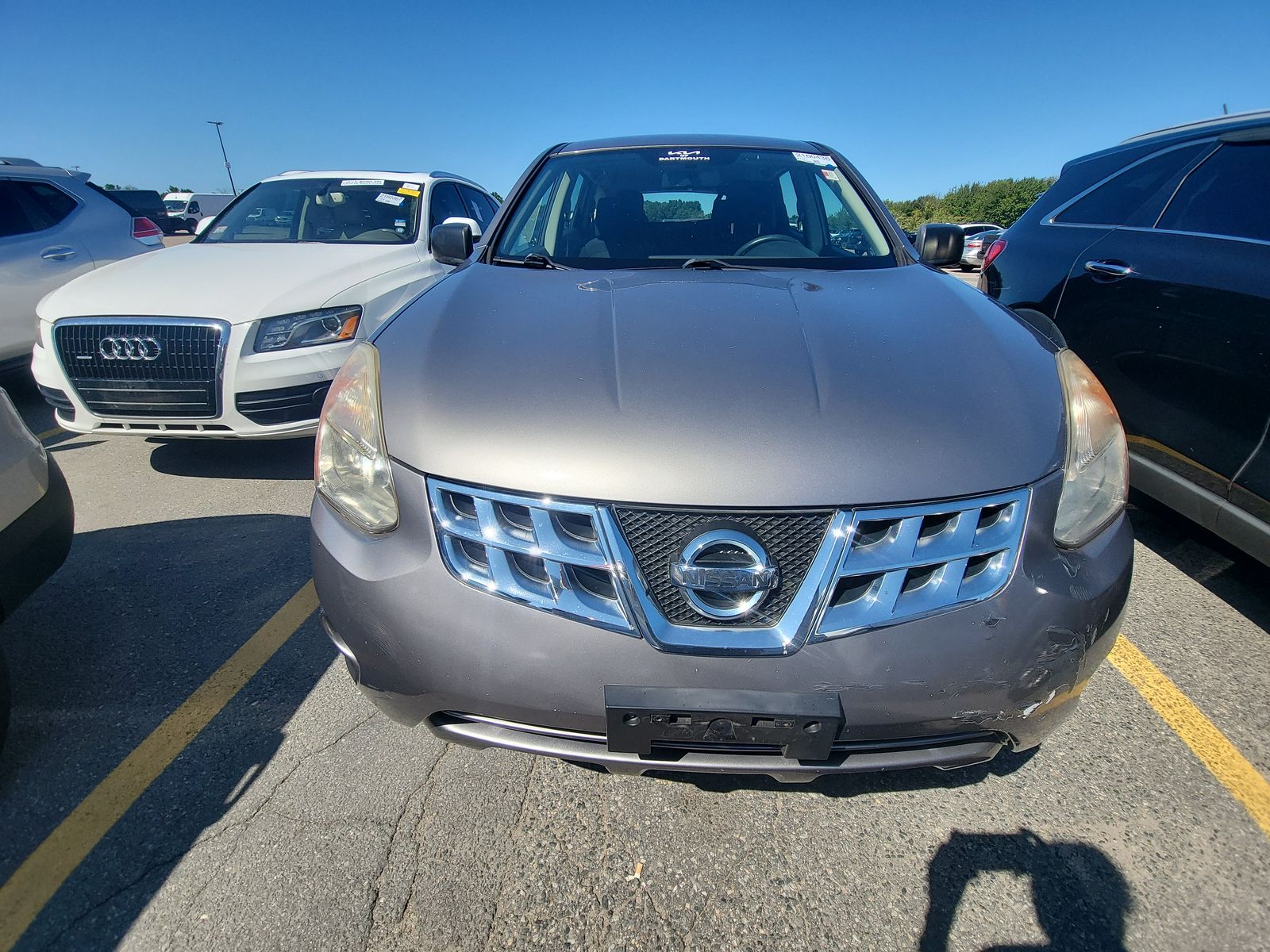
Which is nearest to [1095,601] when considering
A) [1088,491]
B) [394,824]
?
[1088,491]

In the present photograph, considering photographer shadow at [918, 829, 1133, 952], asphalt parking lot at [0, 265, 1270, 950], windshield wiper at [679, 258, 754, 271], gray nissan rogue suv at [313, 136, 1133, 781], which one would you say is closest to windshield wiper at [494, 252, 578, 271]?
windshield wiper at [679, 258, 754, 271]

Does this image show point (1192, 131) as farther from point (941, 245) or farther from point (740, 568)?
point (740, 568)

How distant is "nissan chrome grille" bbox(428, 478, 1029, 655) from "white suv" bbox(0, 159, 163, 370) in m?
5.16

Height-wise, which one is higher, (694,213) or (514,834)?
(694,213)

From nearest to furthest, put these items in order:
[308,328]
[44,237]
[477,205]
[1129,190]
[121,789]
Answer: [121,789], [1129,190], [308,328], [44,237], [477,205]

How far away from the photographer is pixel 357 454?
61.4 inches

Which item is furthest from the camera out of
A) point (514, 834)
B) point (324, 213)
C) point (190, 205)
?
point (190, 205)

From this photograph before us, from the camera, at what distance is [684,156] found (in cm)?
290

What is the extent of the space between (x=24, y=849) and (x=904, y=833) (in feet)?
6.94

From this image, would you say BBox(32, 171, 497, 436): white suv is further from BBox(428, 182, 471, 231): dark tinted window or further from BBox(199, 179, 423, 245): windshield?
BBox(428, 182, 471, 231): dark tinted window

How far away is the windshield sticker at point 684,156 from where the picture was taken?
289cm

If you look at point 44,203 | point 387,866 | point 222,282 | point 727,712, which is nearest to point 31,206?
point 44,203

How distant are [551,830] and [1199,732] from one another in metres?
1.88

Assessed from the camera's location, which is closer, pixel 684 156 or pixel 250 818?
pixel 250 818
